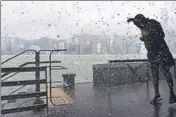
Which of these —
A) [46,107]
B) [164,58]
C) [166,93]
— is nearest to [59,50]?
[46,107]

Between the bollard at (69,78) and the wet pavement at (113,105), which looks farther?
the bollard at (69,78)

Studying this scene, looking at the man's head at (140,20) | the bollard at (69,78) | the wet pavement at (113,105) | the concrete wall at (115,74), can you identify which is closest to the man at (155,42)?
the man's head at (140,20)

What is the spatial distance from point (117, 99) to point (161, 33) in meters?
1.88

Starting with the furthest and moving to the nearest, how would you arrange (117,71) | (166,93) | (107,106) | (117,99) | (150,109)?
(117,71) → (166,93) → (117,99) → (107,106) → (150,109)

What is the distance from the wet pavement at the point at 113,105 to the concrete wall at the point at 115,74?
0.64 m

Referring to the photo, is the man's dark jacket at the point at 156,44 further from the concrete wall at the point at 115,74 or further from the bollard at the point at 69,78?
the bollard at the point at 69,78

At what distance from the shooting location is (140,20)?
5176 millimetres

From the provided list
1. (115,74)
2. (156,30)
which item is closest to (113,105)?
(156,30)

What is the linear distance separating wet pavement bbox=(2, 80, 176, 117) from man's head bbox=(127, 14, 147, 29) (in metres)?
1.62

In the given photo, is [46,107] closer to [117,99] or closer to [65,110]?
[65,110]

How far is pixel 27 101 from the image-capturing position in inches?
226

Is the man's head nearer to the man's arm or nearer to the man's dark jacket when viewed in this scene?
the man's dark jacket

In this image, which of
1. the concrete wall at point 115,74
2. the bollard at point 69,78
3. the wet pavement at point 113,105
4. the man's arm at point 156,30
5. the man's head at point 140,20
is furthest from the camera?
the concrete wall at point 115,74

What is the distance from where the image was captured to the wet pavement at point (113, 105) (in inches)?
189
